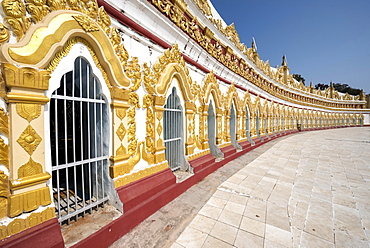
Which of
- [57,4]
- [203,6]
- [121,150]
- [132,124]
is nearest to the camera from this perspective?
[57,4]

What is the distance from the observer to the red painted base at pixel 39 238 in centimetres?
154

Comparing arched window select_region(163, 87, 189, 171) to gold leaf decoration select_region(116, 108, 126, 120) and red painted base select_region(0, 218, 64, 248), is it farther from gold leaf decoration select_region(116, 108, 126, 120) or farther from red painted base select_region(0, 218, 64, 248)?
red painted base select_region(0, 218, 64, 248)

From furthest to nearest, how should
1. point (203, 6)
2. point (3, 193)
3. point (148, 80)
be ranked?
point (203, 6) → point (148, 80) → point (3, 193)

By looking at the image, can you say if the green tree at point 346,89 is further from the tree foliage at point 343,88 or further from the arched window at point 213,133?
the arched window at point 213,133

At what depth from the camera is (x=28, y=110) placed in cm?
169

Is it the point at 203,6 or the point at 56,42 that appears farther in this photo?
the point at 203,6

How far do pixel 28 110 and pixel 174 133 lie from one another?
304 cm

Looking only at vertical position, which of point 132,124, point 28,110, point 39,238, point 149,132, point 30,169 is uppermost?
point 28,110

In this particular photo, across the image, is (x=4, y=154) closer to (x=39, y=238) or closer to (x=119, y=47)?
(x=39, y=238)

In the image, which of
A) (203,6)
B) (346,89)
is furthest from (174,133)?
(346,89)

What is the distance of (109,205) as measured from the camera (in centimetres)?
262

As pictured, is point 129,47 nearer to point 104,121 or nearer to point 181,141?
point 104,121

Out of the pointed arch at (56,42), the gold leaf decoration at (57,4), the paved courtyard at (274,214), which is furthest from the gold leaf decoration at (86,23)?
the paved courtyard at (274,214)

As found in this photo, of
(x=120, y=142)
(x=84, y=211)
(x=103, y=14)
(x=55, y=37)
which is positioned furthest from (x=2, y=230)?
(x=103, y=14)
